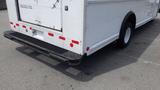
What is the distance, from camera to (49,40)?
3.57 metres

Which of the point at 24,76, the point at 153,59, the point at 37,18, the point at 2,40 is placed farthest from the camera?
the point at 2,40

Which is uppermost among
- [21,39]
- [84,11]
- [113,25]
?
[84,11]

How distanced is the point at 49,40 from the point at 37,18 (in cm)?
60

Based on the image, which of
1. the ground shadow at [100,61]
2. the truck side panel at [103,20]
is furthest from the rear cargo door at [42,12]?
the ground shadow at [100,61]

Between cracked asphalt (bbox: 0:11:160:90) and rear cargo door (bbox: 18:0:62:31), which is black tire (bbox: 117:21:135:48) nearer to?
cracked asphalt (bbox: 0:11:160:90)

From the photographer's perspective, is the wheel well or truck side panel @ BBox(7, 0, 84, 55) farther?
the wheel well

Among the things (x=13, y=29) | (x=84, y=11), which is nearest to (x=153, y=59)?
(x=84, y=11)

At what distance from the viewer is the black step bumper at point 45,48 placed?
10.2 ft

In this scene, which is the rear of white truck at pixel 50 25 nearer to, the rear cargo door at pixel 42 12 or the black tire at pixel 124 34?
the rear cargo door at pixel 42 12

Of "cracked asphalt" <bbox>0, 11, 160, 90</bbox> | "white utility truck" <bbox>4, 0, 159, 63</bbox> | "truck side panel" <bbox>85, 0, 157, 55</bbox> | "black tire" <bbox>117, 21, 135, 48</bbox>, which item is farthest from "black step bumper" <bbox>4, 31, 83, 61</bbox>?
"black tire" <bbox>117, 21, 135, 48</bbox>

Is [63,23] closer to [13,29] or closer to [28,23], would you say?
[28,23]

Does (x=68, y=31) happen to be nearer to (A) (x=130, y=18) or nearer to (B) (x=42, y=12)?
(B) (x=42, y=12)

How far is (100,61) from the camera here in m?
4.23

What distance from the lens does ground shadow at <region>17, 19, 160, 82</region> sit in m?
3.66
